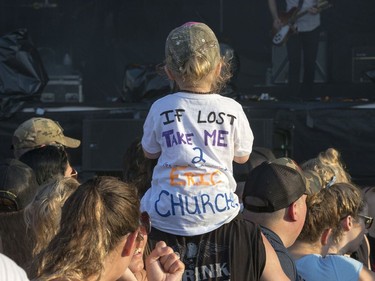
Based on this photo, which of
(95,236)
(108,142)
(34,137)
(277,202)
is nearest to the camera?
(95,236)

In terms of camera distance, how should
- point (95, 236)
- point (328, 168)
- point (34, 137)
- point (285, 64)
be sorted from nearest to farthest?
point (95, 236) → point (328, 168) → point (34, 137) → point (285, 64)

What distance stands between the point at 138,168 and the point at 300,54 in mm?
6499

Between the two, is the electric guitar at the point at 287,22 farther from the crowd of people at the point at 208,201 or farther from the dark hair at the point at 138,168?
the crowd of people at the point at 208,201

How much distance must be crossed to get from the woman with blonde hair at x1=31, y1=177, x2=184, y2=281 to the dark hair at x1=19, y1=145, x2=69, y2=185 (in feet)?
5.95

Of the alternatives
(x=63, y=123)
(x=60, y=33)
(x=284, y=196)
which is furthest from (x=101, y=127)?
(x=284, y=196)

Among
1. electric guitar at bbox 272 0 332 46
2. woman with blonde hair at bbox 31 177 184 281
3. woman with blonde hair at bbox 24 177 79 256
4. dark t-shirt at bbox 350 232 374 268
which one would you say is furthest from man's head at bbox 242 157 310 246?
electric guitar at bbox 272 0 332 46

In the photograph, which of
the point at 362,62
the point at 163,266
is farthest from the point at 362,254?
the point at 362,62

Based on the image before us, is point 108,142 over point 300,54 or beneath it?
beneath

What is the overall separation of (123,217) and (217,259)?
2.80 ft

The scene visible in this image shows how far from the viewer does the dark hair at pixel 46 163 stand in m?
4.22

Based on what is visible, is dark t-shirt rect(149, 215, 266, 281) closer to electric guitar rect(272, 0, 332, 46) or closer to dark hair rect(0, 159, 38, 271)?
dark hair rect(0, 159, 38, 271)

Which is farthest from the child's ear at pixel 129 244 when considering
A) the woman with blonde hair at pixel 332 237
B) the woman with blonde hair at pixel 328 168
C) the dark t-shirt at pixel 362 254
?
the dark t-shirt at pixel 362 254

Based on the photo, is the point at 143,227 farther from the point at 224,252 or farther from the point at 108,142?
the point at 108,142

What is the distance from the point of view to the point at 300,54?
33.6 feet
